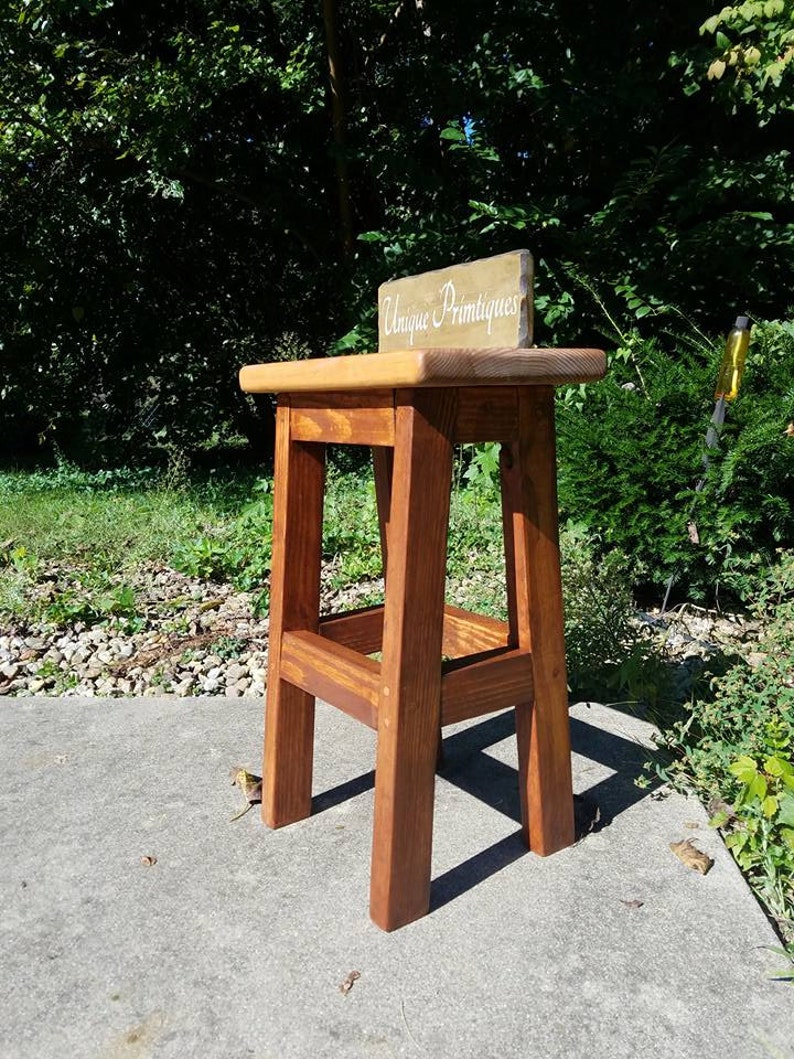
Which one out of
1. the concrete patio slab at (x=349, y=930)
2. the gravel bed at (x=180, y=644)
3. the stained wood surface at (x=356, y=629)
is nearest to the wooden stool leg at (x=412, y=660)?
the concrete patio slab at (x=349, y=930)

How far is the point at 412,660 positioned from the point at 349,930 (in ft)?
1.88

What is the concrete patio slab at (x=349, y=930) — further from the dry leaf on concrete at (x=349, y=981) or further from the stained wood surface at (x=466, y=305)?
the stained wood surface at (x=466, y=305)

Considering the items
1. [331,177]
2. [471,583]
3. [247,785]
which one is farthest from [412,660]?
[331,177]

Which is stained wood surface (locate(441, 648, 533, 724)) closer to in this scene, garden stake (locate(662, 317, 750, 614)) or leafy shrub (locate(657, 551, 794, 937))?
leafy shrub (locate(657, 551, 794, 937))

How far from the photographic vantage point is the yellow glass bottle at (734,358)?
3.17 meters

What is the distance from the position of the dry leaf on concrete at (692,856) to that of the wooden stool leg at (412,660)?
24.5 inches

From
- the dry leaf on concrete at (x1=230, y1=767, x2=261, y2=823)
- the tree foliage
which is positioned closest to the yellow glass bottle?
the tree foliage

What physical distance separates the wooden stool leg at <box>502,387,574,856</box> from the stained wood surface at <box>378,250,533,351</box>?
18 cm

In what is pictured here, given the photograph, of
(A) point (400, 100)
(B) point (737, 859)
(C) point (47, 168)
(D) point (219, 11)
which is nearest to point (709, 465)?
(B) point (737, 859)

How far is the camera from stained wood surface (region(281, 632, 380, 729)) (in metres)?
1.66

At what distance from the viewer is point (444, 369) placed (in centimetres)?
138

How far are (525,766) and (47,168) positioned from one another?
8.23 meters

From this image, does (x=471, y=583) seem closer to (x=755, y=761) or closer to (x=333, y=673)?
(x=755, y=761)

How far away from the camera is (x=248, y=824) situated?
1.98 meters
